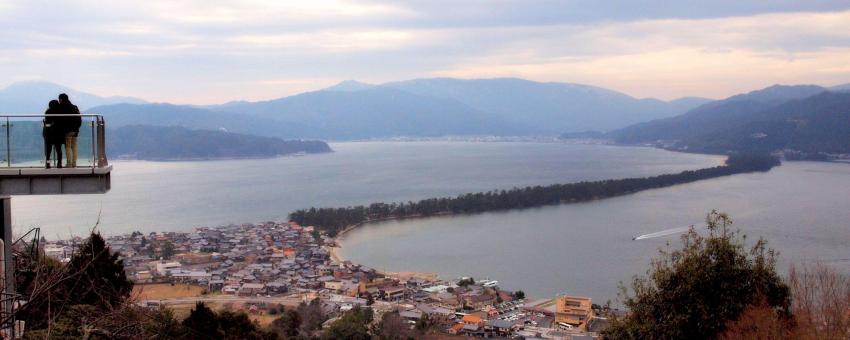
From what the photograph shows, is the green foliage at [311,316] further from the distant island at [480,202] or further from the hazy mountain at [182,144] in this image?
the hazy mountain at [182,144]

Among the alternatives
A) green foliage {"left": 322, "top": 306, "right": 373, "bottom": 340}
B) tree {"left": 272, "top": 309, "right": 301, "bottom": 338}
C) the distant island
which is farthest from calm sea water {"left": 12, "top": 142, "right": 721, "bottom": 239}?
green foliage {"left": 322, "top": 306, "right": 373, "bottom": 340}

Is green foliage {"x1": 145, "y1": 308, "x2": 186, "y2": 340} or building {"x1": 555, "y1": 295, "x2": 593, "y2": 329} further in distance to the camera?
building {"x1": 555, "y1": 295, "x2": 593, "y2": 329}

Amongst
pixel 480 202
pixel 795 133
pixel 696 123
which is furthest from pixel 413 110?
pixel 480 202

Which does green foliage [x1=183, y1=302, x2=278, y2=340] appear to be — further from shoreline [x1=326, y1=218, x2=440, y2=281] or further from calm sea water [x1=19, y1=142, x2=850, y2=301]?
shoreline [x1=326, y1=218, x2=440, y2=281]

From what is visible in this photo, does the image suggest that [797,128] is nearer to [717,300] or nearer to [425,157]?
[425,157]

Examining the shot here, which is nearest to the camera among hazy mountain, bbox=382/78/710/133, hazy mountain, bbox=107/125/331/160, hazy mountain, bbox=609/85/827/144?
hazy mountain, bbox=107/125/331/160

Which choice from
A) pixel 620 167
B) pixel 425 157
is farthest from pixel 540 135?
pixel 620 167

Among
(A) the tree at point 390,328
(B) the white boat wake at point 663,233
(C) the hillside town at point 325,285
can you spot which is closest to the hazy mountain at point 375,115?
(C) the hillside town at point 325,285
